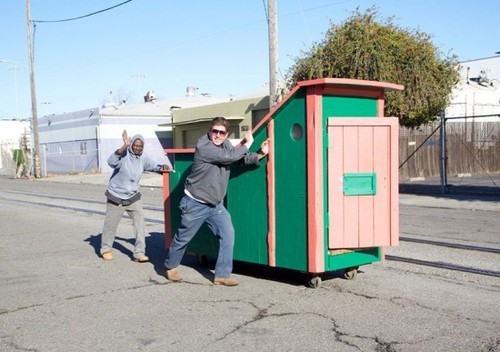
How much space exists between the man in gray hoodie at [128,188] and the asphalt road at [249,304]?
35 centimetres

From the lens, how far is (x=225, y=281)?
6465mm

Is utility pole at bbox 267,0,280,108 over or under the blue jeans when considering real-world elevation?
over

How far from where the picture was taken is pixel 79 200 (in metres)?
18.4

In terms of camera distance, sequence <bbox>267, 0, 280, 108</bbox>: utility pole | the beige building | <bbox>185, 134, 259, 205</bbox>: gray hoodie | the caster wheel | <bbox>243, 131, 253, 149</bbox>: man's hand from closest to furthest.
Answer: <bbox>185, 134, 259, 205</bbox>: gray hoodie → <bbox>243, 131, 253, 149</bbox>: man's hand → the caster wheel → <bbox>267, 0, 280, 108</bbox>: utility pole → the beige building

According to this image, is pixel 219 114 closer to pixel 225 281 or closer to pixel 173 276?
pixel 173 276

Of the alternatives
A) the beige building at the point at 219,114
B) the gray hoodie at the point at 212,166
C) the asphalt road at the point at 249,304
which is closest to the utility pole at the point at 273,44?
the asphalt road at the point at 249,304

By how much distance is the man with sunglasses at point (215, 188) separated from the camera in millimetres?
6352

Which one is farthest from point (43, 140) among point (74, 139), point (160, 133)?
point (160, 133)

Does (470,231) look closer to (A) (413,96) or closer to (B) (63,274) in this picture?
(B) (63,274)

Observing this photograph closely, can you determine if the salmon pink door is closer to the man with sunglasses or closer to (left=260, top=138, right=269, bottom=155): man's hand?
(left=260, top=138, right=269, bottom=155): man's hand

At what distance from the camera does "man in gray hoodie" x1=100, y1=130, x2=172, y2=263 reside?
7969 millimetres

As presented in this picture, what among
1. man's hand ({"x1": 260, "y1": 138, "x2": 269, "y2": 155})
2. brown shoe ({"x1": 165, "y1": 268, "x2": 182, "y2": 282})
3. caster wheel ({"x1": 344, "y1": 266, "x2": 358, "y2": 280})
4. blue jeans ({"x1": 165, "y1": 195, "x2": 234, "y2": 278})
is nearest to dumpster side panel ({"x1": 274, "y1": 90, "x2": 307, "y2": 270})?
man's hand ({"x1": 260, "y1": 138, "x2": 269, "y2": 155})

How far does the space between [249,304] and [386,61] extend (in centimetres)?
1324

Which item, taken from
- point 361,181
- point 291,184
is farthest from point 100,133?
point 361,181
